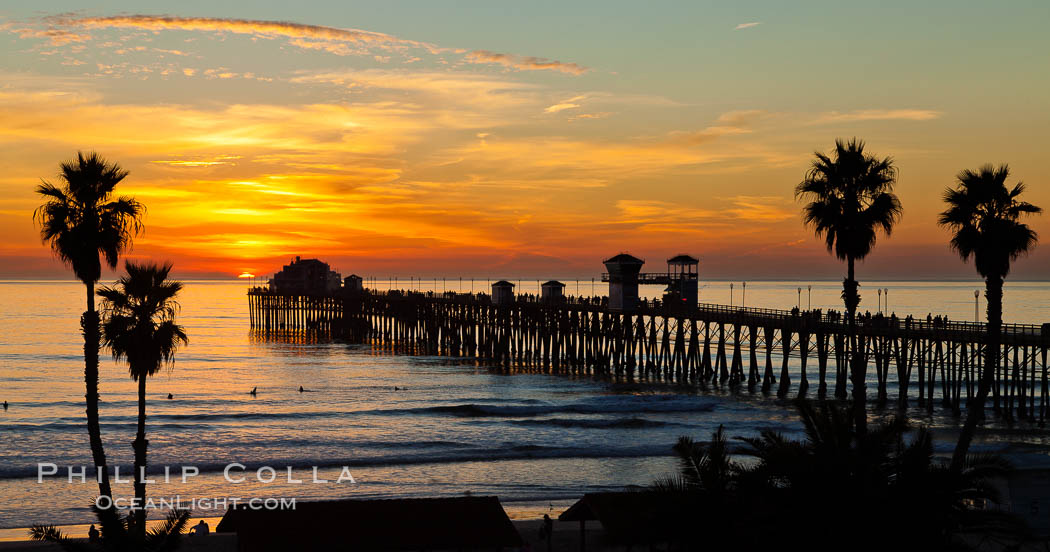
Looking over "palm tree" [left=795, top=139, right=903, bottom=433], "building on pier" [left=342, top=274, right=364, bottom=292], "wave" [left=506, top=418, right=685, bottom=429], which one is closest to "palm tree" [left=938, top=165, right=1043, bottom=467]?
"palm tree" [left=795, top=139, right=903, bottom=433]

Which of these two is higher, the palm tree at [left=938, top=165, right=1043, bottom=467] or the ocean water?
the palm tree at [left=938, top=165, right=1043, bottom=467]

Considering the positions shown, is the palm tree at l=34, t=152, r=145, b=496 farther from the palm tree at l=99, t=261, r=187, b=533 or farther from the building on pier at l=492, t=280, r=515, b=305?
the building on pier at l=492, t=280, r=515, b=305

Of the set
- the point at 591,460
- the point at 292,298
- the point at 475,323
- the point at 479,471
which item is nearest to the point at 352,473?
the point at 479,471

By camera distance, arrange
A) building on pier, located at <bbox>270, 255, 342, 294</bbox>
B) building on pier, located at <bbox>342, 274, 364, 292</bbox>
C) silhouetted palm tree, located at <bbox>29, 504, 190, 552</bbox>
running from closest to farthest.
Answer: silhouetted palm tree, located at <bbox>29, 504, 190, 552</bbox> < building on pier, located at <bbox>342, 274, 364, 292</bbox> < building on pier, located at <bbox>270, 255, 342, 294</bbox>

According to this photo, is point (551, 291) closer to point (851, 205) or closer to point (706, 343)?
point (706, 343)

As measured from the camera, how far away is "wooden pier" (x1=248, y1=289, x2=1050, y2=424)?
43062 millimetres

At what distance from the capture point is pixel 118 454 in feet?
125

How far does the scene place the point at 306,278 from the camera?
127 m

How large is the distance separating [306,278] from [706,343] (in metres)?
79.1

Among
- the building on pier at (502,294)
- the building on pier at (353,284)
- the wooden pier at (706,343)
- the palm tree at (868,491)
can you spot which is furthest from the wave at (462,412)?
the building on pier at (353,284)

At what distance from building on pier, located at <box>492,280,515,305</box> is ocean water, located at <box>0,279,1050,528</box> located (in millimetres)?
7411

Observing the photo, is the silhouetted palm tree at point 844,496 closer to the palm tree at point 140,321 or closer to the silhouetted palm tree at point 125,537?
the silhouetted palm tree at point 125,537

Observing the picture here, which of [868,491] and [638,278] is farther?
[638,278]

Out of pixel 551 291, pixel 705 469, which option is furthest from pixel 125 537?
pixel 551 291
